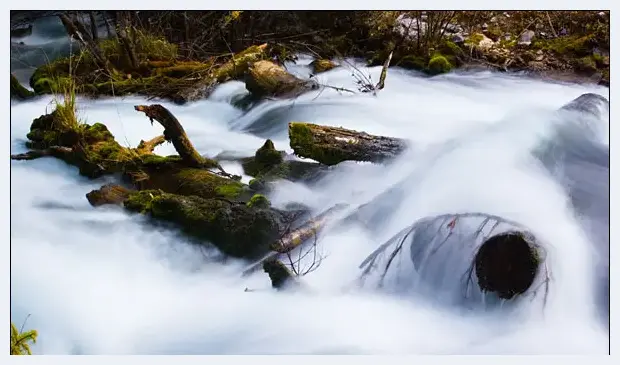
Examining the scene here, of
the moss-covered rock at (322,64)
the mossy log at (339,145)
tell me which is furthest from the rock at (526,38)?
the moss-covered rock at (322,64)

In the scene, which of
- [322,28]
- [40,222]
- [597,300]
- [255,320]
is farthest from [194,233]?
[597,300]

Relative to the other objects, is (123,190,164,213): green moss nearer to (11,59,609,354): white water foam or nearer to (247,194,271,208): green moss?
(11,59,609,354): white water foam

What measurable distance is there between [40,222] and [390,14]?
77.7 inches

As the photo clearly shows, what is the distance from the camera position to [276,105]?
11.0 ft

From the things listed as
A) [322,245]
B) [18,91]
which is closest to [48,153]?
[18,91]

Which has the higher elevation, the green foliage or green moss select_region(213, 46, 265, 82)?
green moss select_region(213, 46, 265, 82)

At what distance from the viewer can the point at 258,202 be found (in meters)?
3.10

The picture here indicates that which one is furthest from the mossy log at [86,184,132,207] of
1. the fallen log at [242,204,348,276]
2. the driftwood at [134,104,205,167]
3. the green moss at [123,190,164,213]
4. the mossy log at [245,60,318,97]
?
the mossy log at [245,60,318,97]

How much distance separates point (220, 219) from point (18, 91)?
1188 millimetres

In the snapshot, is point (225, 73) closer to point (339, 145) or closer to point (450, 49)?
point (339, 145)

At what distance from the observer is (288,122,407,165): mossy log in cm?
316

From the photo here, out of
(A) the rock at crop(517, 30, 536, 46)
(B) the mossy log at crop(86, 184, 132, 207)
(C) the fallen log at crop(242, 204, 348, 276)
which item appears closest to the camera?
(C) the fallen log at crop(242, 204, 348, 276)

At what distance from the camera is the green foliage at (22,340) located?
294 centimetres

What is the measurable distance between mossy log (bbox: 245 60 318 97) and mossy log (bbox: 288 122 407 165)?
247 mm
